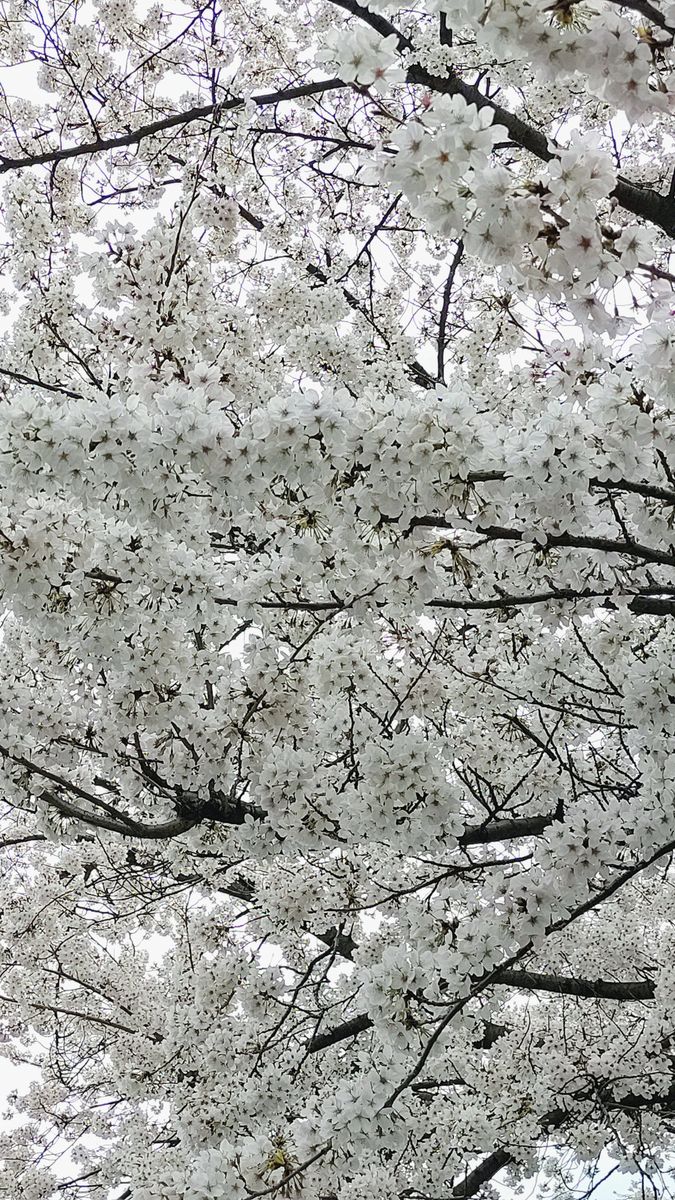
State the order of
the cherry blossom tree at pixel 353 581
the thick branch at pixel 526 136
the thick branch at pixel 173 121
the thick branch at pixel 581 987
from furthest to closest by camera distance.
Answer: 1. the thick branch at pixel 581 987
2. the thick branch at pixel 173 121
3. the thick branch at pixel 526 136
4. the cherry blossom tree at pixel 353 581

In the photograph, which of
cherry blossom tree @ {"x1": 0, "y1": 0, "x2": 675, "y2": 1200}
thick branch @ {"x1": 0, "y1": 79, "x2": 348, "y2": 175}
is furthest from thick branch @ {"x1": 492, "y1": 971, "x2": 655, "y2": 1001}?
thick branch @ {"x1": 0, "y1": 79, "x2": 348, "y2": 175}

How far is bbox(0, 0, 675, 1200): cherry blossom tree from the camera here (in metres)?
2.64

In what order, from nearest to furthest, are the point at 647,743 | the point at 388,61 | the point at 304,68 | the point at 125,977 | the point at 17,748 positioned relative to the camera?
the point at 388,61 → the point at 647,743 → the point at 17,748 → the point at 304,68 → the point at 125,977

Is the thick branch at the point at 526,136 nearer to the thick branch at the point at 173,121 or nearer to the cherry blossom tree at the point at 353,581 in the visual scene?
the cherry blossom tree at the point at 353,581

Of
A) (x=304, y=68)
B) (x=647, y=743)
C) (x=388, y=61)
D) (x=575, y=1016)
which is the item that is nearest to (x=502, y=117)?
(x=388, y=61)

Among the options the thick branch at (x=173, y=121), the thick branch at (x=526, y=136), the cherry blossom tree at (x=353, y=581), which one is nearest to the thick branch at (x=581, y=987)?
the cherry blossom tree at (x=353, y=581)

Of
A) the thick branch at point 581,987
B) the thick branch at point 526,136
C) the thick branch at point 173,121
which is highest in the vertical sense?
the thick branch at point 173,121

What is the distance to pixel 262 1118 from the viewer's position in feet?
18.9

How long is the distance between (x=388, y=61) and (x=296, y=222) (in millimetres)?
5176

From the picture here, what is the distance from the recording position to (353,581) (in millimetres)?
3883

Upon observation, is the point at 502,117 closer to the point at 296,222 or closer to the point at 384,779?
the point at 384,779

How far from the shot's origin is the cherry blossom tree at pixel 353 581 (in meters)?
2.64

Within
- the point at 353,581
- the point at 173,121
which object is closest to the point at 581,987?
the point at 353,581

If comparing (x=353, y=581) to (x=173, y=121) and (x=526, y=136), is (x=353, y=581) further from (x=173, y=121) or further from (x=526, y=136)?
(x=173, y=121)
